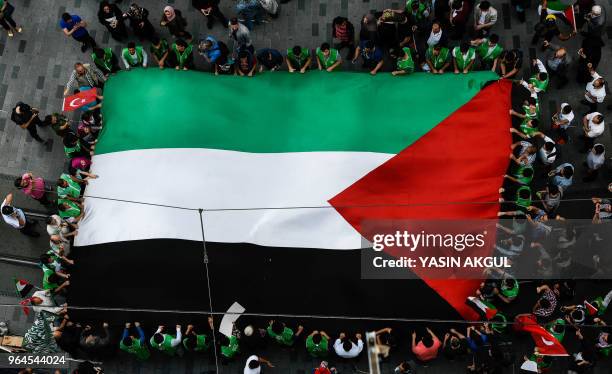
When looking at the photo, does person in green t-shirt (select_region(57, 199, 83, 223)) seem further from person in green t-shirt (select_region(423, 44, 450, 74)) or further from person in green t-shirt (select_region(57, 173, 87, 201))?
person in green t-shirt (select_region(423, 44, 450, 74))

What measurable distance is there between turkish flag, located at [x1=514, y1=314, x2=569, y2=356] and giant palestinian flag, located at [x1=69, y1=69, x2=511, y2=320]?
101 centimetres

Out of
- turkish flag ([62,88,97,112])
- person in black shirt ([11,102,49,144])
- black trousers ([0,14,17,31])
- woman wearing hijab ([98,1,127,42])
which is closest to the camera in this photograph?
turkish flag ([62,88,97,112])

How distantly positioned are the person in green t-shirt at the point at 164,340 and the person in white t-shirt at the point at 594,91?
30.9ft

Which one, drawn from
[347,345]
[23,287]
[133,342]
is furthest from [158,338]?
[347,345]

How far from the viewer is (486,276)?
11.2 metres

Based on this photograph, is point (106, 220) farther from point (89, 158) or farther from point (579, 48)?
point (579, 48)

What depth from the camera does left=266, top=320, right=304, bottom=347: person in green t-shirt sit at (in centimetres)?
1105

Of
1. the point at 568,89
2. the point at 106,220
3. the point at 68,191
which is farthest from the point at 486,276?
the point at 68,191

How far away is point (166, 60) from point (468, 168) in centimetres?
664

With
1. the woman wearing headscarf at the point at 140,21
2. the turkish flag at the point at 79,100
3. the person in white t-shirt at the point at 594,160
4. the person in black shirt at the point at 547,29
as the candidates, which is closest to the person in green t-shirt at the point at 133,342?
the turkish flag at the point at 79,100

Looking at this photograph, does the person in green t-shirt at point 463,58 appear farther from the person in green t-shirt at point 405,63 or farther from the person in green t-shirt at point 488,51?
the person in green t-shirt at point 405,63

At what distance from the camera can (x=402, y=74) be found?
12648 mm

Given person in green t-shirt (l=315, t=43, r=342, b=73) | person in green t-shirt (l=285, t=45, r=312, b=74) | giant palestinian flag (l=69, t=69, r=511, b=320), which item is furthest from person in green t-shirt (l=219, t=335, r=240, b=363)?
person in green t-shirt (l=315, t=43, r=342, b=73)

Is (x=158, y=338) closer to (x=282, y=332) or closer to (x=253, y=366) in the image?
(x=253, y=366)
